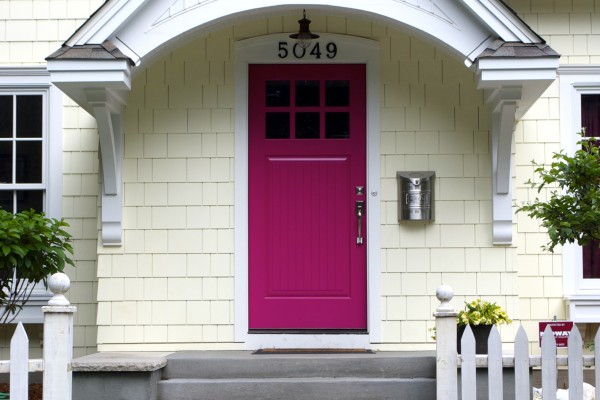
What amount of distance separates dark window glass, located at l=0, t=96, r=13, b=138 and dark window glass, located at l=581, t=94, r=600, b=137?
545 cm

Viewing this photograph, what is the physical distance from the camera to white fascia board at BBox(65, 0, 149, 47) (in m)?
7.43

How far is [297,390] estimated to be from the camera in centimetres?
721

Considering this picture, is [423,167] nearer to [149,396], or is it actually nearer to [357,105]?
[357,105]

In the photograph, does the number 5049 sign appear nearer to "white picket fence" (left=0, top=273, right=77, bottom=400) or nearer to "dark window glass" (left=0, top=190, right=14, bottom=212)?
"dark window glass" (left=0, top=190, right=14, bottom=212)

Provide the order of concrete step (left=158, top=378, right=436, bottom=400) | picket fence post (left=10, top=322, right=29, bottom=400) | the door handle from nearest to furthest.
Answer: picket fence post (left=10, top=322, right=29, bottom=400)
concrete step (left=158, top=378, right=436, bottom=400)
the door handle

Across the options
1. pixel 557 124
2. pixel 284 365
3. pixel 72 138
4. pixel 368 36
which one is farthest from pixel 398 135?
pixel 72 138

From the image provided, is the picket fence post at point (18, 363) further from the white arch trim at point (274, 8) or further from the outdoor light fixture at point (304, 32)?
the outdoor light fixture at point (304, 32)

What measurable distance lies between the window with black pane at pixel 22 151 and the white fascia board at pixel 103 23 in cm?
172

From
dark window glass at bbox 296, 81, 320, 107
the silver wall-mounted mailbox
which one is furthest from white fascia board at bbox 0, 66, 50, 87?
the silver wall-mounted mailbox

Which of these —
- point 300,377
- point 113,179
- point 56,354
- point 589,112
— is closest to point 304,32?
point 113,179

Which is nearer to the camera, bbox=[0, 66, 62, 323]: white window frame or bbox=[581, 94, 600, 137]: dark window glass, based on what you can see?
bbox=[0, 66, 62, 323]: white window frame

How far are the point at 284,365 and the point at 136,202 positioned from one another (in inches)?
83.3

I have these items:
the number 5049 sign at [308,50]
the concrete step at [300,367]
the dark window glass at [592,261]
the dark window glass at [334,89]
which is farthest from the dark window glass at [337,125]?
the dark window glass at [592,261]

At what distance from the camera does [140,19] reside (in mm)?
7605
